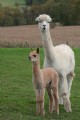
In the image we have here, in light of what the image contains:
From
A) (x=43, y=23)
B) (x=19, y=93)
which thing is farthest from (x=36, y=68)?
(x=19, y=93)

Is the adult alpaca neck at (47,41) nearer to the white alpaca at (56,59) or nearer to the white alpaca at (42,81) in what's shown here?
the white alpaca at (56,59)

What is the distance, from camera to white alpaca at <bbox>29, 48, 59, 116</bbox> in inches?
296

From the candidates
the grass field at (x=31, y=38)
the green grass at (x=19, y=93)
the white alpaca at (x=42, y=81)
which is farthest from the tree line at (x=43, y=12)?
the white alpaca at (x=42, y=81)

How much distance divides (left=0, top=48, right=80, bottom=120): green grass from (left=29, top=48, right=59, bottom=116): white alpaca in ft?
0.80

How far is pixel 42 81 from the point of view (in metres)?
7.60

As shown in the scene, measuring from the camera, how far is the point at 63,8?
53.3 m

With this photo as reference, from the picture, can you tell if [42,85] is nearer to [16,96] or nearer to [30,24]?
[16,96]

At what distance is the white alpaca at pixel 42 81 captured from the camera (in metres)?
7.52

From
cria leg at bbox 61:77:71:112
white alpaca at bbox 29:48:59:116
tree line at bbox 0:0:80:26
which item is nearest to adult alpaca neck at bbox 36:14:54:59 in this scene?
white alpaca at bbox 29:48:59:116

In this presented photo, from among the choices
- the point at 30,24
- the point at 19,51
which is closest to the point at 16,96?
the point at 19,51

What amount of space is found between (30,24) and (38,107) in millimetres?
43755

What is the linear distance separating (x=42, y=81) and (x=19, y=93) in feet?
11.0

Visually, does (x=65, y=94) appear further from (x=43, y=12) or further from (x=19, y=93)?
(x=43, y=12)

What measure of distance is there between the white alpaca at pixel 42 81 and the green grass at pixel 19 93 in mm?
245
